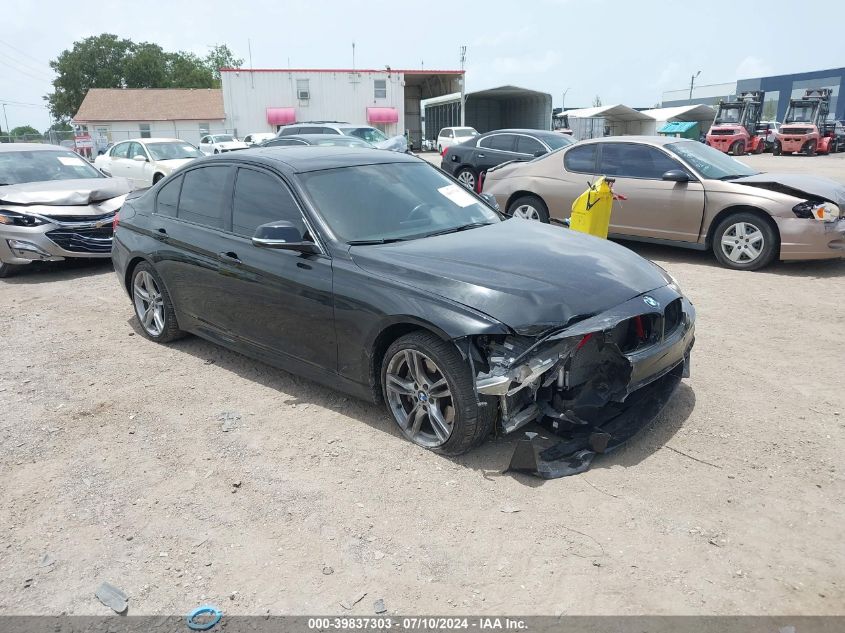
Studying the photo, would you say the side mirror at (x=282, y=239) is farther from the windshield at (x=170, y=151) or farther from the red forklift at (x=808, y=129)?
the red forklift at (x=808, y=129)

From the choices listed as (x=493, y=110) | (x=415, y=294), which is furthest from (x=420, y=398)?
(x=493, y=110)

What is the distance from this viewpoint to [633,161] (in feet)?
28.9

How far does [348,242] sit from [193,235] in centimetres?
160

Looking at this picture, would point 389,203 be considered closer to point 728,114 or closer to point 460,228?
point 460,228

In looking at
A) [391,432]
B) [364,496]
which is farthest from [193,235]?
[364,496]

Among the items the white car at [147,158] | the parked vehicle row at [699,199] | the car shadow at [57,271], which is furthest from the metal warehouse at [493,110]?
the car shadow at [57,271]

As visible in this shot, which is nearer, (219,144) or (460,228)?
(460,228)

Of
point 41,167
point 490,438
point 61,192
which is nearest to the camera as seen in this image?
point 490,438

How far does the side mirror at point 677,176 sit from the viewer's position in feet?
26.9

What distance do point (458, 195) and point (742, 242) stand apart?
461 centimetres

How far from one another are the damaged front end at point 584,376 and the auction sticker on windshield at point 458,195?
1.71 meters

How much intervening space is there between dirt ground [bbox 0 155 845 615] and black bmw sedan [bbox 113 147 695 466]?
331 mm

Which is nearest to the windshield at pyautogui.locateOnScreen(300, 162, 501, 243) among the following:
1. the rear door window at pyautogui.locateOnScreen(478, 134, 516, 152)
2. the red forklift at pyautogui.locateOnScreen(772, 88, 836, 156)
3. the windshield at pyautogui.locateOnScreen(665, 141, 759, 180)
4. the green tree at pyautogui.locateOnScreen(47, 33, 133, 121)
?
the windshield at pyautogui.locateOnScreen(665, 141, 759, 180)

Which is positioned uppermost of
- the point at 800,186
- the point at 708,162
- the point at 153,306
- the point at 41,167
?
the point at 708,162
